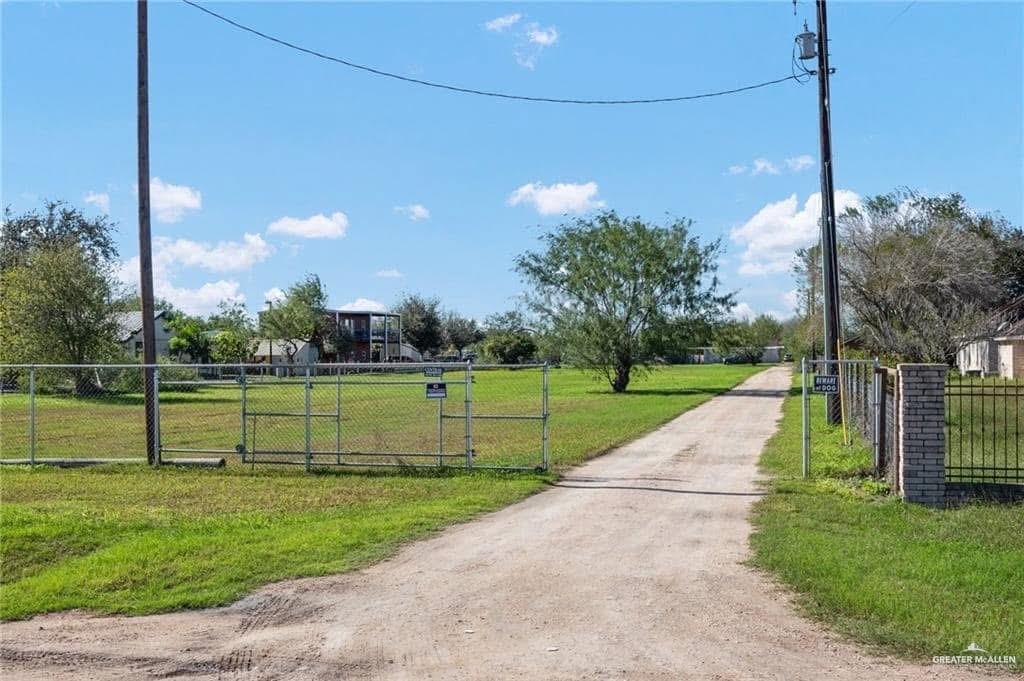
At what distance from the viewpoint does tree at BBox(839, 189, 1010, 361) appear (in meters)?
43.3

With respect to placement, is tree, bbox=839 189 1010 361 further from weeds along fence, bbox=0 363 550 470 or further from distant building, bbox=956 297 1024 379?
weeds along fence, bbox=0 363 550 470

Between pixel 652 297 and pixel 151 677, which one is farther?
pixel 652 297

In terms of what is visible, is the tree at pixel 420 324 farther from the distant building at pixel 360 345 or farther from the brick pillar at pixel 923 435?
the brick pillar at pixel 923 435

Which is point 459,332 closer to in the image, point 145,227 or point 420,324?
point 420,324

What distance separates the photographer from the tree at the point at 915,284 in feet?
142

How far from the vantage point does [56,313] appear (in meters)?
40.9

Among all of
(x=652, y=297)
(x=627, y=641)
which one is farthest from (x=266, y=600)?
(x=652, y=297)

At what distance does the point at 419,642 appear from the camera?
632 cm

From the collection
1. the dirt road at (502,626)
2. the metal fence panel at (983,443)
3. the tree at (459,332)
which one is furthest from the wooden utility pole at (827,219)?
the tree at (459,332)

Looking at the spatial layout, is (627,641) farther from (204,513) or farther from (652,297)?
(652,297)

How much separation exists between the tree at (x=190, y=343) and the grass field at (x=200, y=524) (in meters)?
65.3

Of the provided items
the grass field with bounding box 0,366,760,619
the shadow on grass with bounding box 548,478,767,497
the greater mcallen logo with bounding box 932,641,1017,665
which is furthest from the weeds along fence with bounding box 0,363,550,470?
the greater mcallen logo with bounding box 932,641,1017,665

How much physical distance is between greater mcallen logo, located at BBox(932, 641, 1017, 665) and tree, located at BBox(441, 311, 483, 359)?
12213 centimetres

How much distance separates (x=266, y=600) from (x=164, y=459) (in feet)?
33.3
